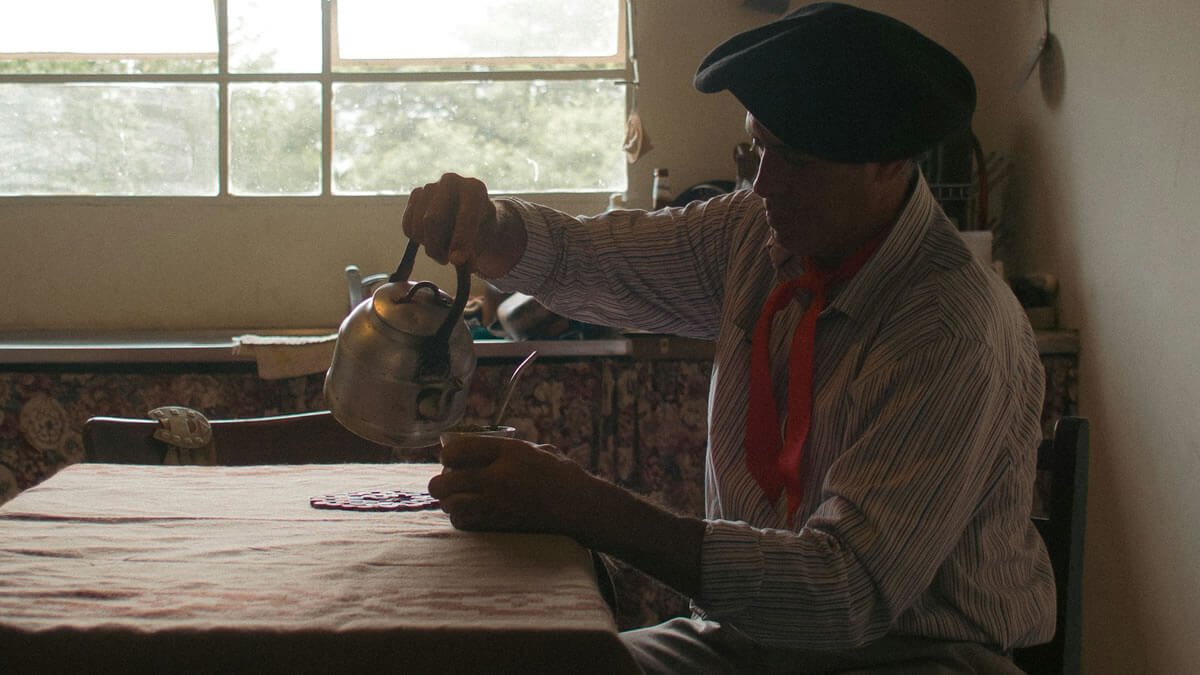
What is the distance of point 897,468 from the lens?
1.14 meters

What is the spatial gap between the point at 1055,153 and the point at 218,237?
A: 89.3 inches

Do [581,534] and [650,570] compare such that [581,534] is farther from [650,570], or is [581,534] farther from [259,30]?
[259,30]

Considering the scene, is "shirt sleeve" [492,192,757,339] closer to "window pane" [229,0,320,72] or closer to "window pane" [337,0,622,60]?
"window pane" [337,0,622,60]

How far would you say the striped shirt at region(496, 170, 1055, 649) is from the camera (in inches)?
43.9

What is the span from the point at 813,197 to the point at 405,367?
1.61 ft

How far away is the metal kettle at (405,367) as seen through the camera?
118 centimetres

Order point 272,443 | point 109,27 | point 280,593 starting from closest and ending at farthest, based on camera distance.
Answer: point 280,593
point 272,443
point 109,27

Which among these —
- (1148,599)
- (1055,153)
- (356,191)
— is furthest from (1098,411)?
(356,191)

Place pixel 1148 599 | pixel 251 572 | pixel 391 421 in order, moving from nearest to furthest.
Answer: pixel 251 572
pixel 391 421
pixel 1148 599

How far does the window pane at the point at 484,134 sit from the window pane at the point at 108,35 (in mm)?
441

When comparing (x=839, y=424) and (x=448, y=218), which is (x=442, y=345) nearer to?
(x=448, y=218)

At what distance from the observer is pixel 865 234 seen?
1.38 m

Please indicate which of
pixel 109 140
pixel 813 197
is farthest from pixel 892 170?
pixel 109 140

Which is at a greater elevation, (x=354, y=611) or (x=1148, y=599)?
(x=354, y=611)
